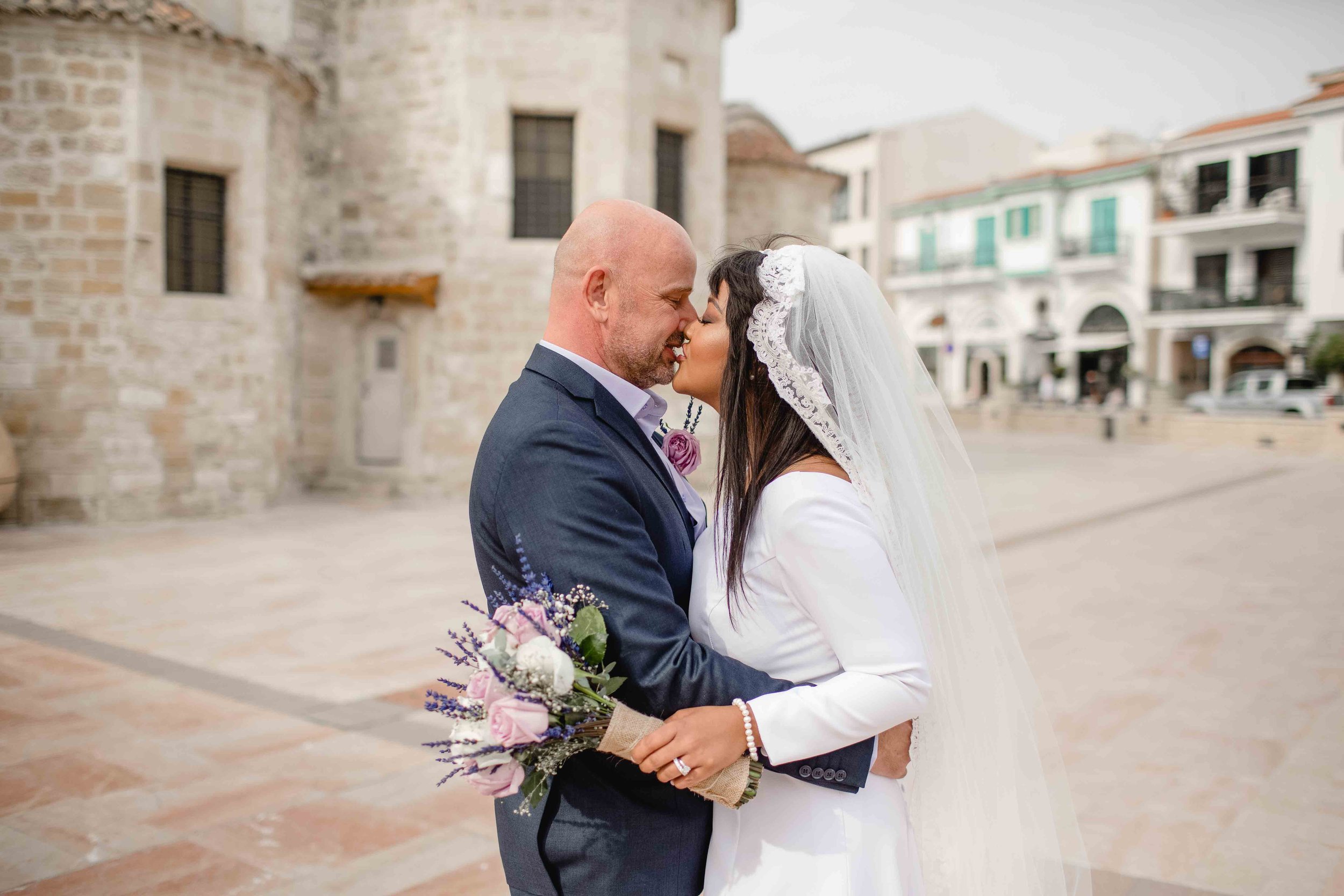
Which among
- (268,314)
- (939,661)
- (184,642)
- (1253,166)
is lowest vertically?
(184,642)

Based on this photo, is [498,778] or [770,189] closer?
[498,778]

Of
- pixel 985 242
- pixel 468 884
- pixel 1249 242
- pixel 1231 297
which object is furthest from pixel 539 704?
pixel 985 242

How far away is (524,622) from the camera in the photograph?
5.05ft

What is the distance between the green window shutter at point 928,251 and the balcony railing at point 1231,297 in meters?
9.80

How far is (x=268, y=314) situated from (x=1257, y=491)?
14.4m

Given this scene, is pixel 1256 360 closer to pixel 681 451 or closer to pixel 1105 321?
pixel 1105 321

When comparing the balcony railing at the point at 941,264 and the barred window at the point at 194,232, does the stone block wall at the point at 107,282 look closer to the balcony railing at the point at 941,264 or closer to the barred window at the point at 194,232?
the barred window at the point at 194,232

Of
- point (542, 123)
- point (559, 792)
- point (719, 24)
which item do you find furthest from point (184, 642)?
point (719, 24)

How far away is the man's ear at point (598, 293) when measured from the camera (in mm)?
1874

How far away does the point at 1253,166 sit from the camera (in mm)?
31266

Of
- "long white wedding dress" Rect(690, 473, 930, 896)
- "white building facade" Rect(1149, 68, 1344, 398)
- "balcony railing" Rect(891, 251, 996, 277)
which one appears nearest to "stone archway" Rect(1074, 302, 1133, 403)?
"white building facade" Rect(1149, 68, 1344, 398)

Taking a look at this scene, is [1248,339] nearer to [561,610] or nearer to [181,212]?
[181,212]

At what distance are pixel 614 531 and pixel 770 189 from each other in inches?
640

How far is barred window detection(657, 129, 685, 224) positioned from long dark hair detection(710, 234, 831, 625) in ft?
40.7
